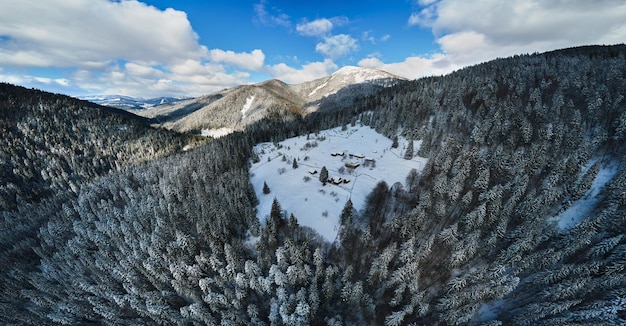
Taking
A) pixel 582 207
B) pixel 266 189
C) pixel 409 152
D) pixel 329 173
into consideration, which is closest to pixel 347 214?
pixel 329 173

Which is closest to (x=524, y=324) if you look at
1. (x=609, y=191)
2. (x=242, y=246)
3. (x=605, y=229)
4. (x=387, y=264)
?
(x=387, y=264)

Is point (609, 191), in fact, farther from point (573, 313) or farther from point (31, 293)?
point (31, 293)

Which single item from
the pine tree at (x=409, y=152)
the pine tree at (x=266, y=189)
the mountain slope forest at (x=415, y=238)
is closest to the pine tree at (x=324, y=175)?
the mountain slope forest at (x=415, y=238)

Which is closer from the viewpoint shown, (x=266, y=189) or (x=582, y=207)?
(x=582, y=207)

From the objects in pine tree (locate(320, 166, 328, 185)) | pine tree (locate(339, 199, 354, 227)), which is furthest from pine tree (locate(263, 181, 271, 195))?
pine tree (locate(339, 199, 354, 227))

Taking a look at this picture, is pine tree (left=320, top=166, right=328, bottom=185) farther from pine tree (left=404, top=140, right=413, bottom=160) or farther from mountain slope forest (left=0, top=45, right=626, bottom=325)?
pine tree (left=404, top=140, right=413, bottom=160)

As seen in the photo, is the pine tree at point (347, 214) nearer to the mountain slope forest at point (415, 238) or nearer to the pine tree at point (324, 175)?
the mountain slope forest at point (415, 238)

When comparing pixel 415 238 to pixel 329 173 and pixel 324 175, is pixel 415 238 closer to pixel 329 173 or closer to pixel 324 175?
pixel 324 175
